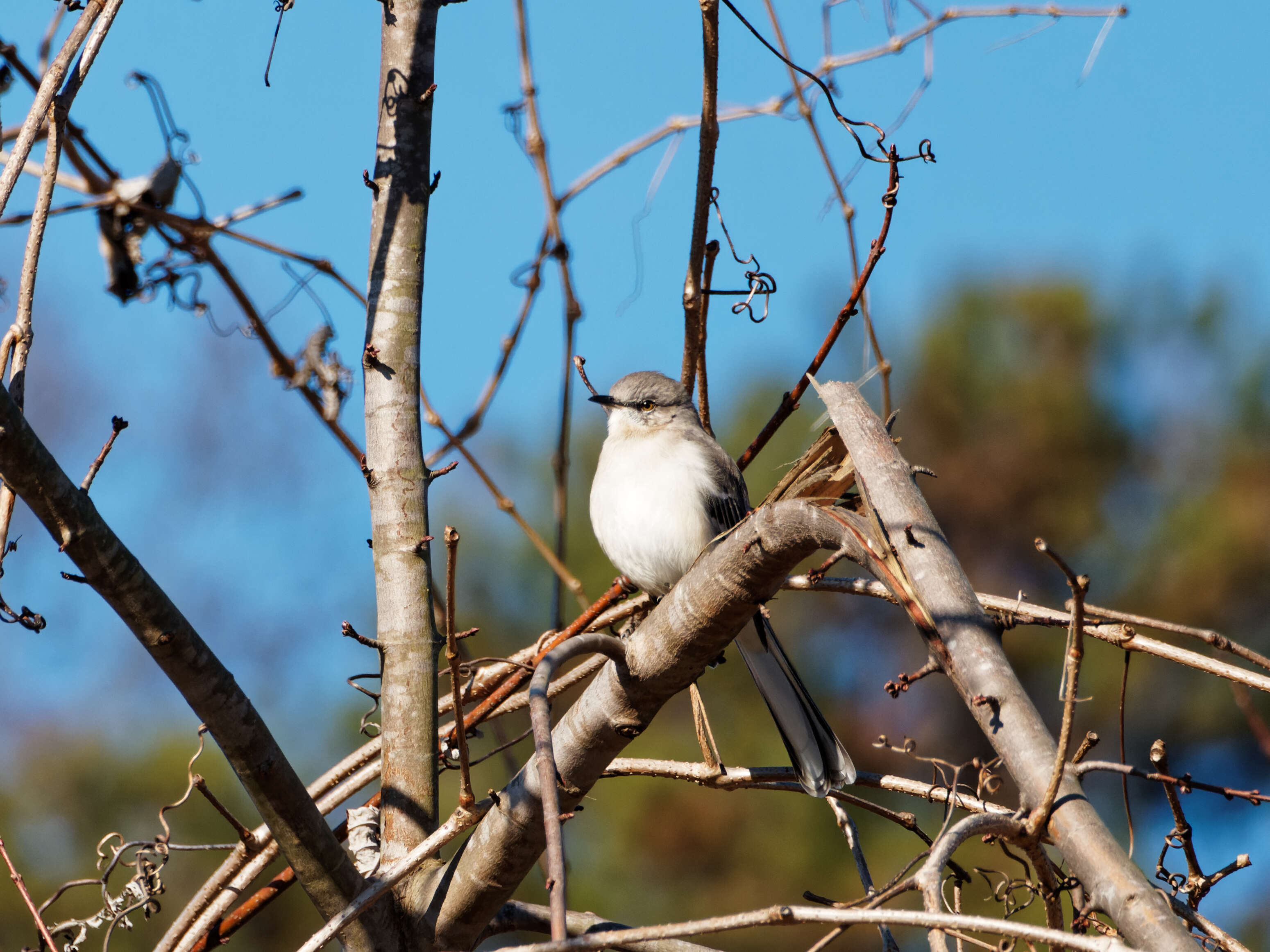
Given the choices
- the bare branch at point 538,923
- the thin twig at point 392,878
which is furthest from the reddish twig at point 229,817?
the bare branch at point 538,923

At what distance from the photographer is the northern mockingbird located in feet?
10.2

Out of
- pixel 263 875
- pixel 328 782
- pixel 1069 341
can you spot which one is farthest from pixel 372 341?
pixel 1069 341

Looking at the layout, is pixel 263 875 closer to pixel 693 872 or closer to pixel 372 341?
pixel 693 872

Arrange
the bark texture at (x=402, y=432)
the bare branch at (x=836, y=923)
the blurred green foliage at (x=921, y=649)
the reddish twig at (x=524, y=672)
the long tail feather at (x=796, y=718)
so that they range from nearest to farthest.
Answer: the bare branch at (x=836, y=923)
the bark texture at (x=402, y=432)
the reddish twig at (x=524, y=672)
the long tail feather at (x=796, y=718)
the blurred green foliage at (x=921, y=649)

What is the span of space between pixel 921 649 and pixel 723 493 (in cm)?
845

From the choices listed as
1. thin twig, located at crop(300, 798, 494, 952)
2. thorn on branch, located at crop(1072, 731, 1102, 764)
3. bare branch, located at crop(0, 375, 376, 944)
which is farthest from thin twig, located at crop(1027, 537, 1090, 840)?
bare branch, located at crop(0, 375, 376, 944)

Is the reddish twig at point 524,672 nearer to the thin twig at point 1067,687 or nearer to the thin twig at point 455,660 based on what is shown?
the thin twig at point 455,660

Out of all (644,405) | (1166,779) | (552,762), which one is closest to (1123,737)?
(1166,779)

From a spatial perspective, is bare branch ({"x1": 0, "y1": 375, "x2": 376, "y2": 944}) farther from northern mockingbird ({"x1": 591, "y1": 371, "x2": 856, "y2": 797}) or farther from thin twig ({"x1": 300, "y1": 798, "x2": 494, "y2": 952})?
northern mockingbird ({"x1": 591, "y1": 371, "x2": 856, "y2": 797})

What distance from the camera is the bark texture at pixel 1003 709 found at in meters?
1.07

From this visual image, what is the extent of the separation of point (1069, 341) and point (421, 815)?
1178 centimetres

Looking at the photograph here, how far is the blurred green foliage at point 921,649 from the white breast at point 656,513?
3.84 meters

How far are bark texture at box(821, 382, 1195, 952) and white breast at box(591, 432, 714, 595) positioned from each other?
5.91 feet

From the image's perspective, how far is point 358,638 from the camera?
→ 2178mm
